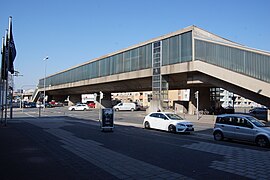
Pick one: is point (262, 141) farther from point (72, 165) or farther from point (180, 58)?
point (180, 58)

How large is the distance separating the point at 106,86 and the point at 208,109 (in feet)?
84.9

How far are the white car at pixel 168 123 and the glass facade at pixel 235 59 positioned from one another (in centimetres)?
1378

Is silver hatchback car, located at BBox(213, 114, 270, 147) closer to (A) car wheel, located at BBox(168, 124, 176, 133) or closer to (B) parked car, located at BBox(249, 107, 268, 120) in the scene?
(A) car wheel, located at BBox(168, 124, 176, 133)

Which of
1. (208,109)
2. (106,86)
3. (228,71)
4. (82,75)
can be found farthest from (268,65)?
(82,75)

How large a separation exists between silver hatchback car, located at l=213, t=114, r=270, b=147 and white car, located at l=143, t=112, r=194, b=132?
3.55 meters

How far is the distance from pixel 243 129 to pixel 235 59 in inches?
774

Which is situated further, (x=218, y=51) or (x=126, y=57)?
(x=126, y=57)

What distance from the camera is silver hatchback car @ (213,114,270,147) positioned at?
48.0 feet

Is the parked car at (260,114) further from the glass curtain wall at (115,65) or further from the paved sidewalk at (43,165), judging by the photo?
the paved sidewalk at (43,165)

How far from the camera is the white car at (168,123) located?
20531mm

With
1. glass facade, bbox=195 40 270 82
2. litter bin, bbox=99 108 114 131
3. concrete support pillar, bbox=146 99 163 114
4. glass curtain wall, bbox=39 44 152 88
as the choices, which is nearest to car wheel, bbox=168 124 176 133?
litter bin, bbox=99 108 114 131

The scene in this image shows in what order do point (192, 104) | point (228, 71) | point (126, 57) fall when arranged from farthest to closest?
point (126, 57), point (192, 104), point (228, 71)

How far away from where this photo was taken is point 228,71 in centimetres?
3381

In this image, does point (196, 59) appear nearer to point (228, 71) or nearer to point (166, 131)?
point (228, 71)
